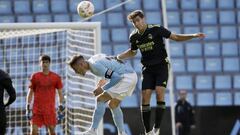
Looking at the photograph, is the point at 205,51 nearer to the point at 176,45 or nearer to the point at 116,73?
the point at 176,45

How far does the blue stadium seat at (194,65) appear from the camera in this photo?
56.1ft

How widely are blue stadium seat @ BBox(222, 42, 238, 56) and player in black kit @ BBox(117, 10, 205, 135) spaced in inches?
371

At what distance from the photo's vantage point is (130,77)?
8086 millimetres

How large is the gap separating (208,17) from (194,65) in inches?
61.7

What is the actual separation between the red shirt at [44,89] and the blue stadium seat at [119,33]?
7.10 m

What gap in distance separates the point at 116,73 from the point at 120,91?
1.05 ft

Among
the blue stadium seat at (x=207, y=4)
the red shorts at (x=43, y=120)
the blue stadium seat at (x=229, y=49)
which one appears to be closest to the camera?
the red shorts at (x=43, y=120)

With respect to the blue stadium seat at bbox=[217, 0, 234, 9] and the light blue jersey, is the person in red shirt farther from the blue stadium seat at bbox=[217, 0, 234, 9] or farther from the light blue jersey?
the blue stadium seat at bbox=[217, 0, 234, 9]

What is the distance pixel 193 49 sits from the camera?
17406 mm

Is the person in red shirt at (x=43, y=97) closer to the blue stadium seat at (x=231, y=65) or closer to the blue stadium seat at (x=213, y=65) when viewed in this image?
the blue stadium seat at (x=213, y=65)

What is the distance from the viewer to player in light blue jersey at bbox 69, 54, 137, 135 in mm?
7457

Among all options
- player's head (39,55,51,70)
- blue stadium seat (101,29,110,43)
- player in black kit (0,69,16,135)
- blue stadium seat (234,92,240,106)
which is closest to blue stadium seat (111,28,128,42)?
blue stadium seat (101,29,110,43)

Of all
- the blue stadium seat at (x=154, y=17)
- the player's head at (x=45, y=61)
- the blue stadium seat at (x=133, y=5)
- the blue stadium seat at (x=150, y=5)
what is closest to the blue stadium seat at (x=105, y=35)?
the blue stadium seat at (x=133, y=5)

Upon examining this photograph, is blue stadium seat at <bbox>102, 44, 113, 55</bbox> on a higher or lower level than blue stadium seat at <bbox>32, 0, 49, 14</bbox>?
lower
